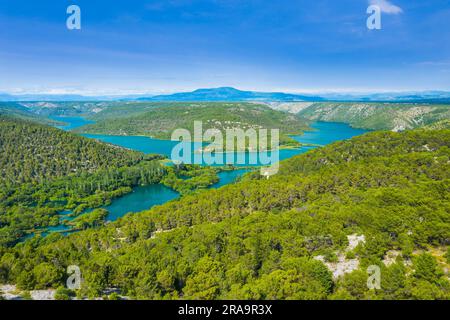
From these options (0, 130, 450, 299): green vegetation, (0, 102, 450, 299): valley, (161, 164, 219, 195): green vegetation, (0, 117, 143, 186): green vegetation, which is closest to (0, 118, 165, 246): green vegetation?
(0, 117, 143, 186): green vegetation

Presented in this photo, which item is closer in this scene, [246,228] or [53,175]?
[246,228]

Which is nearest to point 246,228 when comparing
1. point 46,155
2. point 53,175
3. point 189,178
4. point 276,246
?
point 276,246

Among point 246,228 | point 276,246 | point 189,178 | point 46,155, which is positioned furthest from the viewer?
point 46,155

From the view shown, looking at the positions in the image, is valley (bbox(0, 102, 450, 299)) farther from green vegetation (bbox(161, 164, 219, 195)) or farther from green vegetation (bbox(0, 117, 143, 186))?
green vegetation (bbox(0, 117, 143, 186))

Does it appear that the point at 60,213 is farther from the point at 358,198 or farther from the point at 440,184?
the point at 440,184

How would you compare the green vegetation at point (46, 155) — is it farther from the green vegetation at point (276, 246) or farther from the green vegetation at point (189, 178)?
the green vegetation at point (276, 246)

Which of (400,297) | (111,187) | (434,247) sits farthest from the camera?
(111,187)

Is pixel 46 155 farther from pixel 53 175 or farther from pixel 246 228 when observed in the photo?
pixel 246 228
